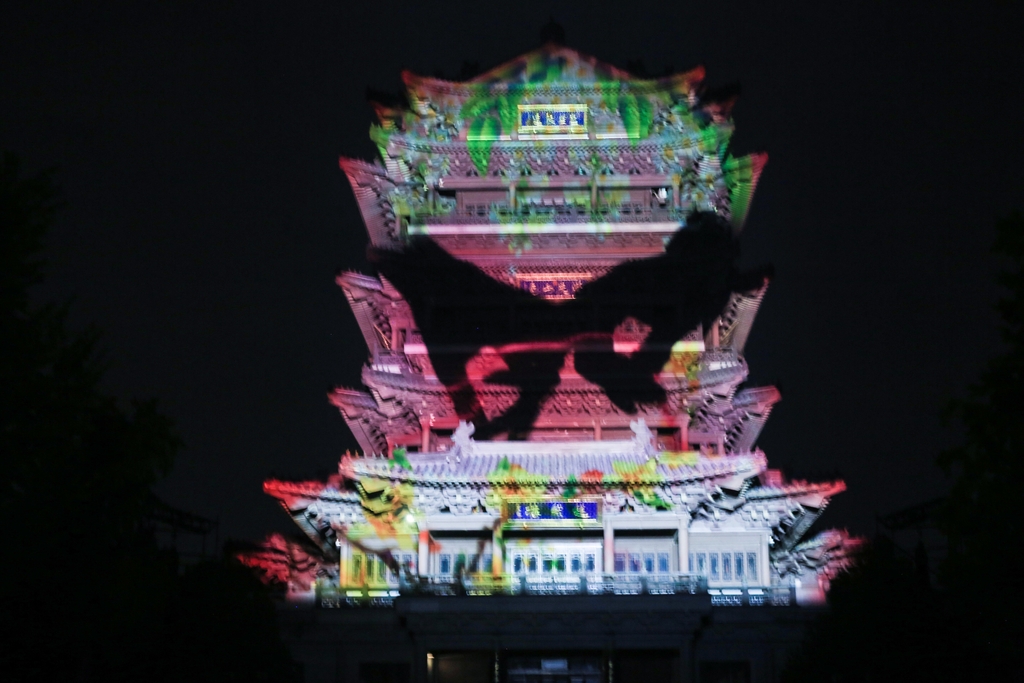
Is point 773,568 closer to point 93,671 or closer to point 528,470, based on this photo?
point 528,470

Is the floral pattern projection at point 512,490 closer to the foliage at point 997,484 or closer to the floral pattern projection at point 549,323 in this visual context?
the floral pattern projection at point 549,323

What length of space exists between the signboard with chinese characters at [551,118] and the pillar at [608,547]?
596 inches

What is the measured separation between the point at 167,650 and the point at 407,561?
1227 centimetres

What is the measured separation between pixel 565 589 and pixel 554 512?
323cm

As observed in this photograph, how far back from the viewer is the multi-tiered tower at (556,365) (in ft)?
110

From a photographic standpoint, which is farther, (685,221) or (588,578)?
(685,221)

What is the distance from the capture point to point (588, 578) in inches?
1228

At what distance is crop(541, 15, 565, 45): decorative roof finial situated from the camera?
4200cm

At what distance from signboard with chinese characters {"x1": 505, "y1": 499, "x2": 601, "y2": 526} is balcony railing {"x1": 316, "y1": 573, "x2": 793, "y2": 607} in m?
2.49

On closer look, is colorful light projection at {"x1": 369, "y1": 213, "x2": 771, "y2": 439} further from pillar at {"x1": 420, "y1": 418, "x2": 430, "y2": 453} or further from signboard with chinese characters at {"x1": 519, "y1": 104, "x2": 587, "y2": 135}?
signboard with chinese characters at {"x1": 519, "y1": 104, "x2": 587, "y2": 135}

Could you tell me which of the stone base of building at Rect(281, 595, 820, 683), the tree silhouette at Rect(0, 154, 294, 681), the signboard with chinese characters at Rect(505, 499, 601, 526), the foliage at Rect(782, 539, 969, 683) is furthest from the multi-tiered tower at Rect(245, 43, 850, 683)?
the tree silhouette at Rect(0, 154, 294, 681)

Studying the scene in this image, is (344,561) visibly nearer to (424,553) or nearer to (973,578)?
(424,553)

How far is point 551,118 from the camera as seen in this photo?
42.2 m

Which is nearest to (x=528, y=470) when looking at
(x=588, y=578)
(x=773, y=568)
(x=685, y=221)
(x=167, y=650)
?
(x=588, y=578)
